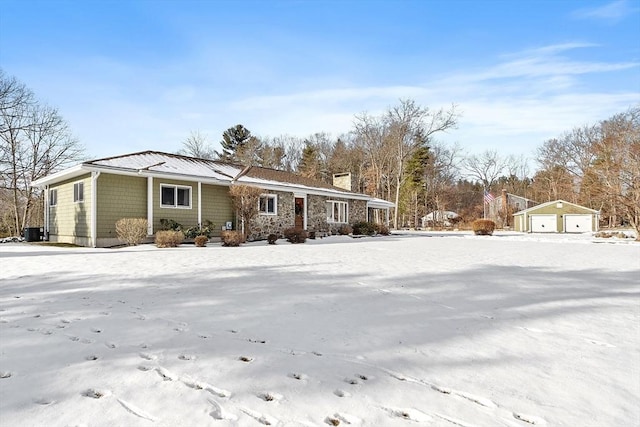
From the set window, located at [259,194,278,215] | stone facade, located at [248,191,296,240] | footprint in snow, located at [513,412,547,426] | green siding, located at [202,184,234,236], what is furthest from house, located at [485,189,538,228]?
footprint in snow, located at [513,412,547,426]

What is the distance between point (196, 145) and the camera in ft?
117

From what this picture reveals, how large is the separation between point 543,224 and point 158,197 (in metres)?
32.7

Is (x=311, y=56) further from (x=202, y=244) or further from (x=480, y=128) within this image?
(x=480, y=128)

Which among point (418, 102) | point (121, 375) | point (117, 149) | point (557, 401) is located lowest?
point (557, 401)

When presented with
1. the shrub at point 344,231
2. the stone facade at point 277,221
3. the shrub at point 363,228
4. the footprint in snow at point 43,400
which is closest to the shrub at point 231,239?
the stone facade at point 277,221

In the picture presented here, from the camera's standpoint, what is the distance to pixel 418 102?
109 ft

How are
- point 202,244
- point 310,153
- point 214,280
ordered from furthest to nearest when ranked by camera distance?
→ point 310,153 → point 202,244 → point 214,280

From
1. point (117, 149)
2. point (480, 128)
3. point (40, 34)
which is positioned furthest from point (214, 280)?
point (480, 128)

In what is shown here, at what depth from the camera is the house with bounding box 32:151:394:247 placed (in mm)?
12977

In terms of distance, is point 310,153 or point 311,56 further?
point 310,153

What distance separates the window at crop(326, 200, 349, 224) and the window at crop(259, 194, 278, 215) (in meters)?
4.07

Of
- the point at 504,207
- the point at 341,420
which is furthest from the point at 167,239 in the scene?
the point at 504,207

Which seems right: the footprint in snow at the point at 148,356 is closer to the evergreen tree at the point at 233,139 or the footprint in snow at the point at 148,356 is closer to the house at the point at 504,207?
the evergreen tree at the point at 233,139

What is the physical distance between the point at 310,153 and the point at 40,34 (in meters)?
29.6
